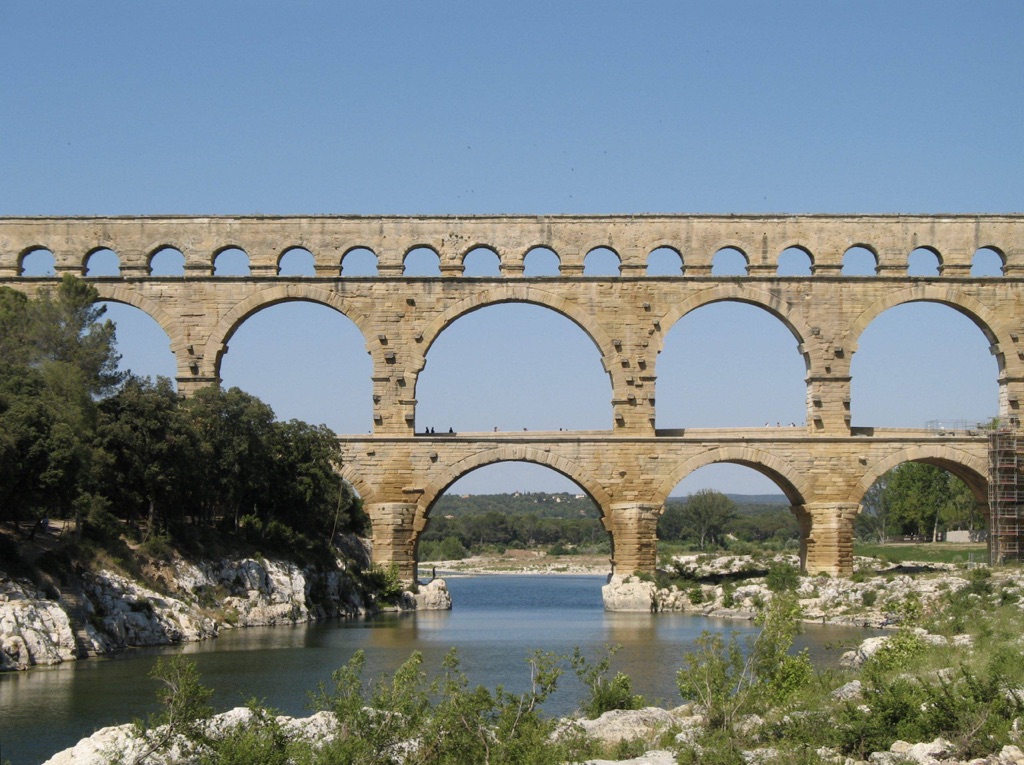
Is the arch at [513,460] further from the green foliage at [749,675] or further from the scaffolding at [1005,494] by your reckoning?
the green foliage at [749,675]

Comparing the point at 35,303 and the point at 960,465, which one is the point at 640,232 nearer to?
the point at 960,465

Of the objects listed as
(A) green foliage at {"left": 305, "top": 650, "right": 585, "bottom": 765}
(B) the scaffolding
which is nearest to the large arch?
(B) the scaffolding

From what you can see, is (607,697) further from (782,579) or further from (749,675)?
(782,579)

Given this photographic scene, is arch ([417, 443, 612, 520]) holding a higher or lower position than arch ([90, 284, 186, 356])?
lower

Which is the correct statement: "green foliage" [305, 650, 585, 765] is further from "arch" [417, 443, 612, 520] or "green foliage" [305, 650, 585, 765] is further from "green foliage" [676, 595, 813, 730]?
"arch" [417, 443, 612, 520]

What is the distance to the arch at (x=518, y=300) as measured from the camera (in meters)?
32.4

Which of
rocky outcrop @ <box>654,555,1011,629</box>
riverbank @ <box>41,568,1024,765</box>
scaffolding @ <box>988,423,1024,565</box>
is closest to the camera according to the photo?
riverbank @ <box>41,568,1024,765</box>

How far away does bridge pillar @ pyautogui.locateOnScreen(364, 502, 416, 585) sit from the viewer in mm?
31750

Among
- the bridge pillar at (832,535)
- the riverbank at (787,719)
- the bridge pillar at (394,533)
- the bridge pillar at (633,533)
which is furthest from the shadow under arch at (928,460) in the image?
the riverbank at (787,719)

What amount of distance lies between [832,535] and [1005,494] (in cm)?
450

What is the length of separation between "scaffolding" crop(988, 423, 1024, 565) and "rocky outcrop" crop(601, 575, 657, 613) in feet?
29.1

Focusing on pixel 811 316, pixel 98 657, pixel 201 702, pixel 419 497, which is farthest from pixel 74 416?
pixel 811 316

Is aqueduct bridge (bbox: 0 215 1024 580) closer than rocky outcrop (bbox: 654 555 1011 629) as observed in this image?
No

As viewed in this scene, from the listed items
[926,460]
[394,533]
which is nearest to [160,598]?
[394,533]
